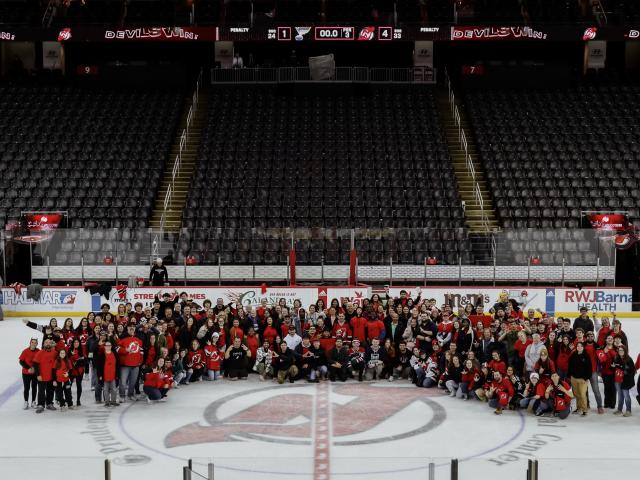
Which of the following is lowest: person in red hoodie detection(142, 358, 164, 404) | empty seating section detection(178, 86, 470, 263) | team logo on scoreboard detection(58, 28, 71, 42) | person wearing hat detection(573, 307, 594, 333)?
person in red hoodie detection(142, 358, 164, 404)

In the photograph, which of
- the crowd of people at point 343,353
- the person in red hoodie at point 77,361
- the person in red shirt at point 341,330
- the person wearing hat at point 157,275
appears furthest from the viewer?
the person wearing hat at point 157,275

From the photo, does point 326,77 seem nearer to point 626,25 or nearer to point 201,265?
point 626,25

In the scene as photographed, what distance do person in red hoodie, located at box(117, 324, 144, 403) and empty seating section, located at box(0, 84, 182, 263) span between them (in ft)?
35.8

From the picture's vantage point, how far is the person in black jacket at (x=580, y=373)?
Answer: 617 inches

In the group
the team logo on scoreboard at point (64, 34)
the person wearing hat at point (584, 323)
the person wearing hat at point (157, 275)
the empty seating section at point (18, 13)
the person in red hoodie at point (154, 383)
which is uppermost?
the empty seating section at point (18, 13)

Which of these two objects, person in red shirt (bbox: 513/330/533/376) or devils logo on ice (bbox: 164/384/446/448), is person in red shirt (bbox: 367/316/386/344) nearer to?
devils logo on ice (bbox: 164/384/446/448)

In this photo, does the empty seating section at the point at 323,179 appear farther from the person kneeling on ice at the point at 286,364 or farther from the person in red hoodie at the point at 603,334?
the person in red hoodie at the point at 603,334

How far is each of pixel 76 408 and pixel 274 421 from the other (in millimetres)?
3817

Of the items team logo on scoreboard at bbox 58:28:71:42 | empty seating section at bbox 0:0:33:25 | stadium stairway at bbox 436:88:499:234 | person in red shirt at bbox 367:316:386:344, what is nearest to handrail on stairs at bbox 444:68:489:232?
stadium stairway at bbox 436:88:499:234

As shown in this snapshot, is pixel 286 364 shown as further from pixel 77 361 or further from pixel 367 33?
pixel 367 33

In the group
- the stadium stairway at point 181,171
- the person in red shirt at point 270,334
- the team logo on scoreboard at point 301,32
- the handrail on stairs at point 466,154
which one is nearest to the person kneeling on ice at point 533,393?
the person in red shirt at point 270,334

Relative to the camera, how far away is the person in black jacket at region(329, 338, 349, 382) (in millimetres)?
18641

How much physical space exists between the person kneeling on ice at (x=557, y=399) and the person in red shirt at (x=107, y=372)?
7.77 metres

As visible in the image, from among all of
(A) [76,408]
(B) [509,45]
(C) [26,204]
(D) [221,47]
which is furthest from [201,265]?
(B) [509,45]
